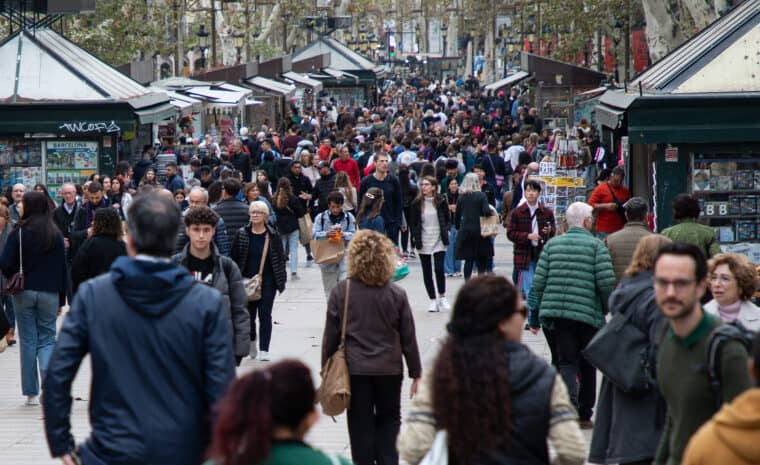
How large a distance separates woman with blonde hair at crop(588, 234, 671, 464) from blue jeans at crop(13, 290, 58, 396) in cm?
480

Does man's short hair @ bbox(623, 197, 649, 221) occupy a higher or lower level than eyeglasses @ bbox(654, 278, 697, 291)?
higher

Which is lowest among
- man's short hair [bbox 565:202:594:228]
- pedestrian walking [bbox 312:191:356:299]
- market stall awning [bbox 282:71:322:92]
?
pedestrian walking [bbox 312:191:356:299]

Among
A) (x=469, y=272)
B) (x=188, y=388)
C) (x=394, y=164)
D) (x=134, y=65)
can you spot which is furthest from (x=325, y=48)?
(x=188, y=388)

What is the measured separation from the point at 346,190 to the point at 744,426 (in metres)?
14.1

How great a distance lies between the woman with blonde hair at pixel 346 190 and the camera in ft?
57.7

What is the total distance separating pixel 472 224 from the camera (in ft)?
47.7

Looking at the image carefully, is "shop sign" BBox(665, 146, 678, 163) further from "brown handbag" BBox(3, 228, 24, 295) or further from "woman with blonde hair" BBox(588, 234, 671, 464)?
"woman with blonde hair" BBox(588, 234, 671, 464)

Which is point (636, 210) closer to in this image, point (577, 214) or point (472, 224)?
point (577, 214)

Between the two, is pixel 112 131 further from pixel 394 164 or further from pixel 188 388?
pixel 188 388

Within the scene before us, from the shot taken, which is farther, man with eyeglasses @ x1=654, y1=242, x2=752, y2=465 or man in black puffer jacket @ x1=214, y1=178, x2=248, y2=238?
man in black puffer jacket @ x1=214, y1=178, x2=248, y2=238

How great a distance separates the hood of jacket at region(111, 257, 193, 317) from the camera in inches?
180

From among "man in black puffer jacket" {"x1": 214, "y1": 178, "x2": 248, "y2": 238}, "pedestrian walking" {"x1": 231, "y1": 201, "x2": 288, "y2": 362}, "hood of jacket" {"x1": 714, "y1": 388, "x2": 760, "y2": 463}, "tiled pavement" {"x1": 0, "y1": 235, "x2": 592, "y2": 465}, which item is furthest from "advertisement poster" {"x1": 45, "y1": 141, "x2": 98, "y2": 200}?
"hood of jacket" {"x1": 714, "y1": 388, "x2": 760, "y2": 463}

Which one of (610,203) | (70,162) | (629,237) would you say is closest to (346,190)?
(610,203)

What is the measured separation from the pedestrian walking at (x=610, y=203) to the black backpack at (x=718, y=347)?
10239 millimetres
